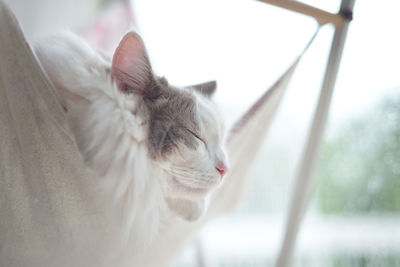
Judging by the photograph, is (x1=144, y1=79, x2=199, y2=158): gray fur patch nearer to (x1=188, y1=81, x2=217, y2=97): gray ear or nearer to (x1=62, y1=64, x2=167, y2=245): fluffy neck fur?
(x1=62, y1=64, x2=167, y2=245): fluffy neck fur

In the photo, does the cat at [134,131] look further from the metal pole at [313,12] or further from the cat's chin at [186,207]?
the metal pole at [313,12]

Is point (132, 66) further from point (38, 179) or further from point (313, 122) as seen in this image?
point (313, 122)

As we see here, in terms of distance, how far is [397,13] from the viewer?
1.03 metres

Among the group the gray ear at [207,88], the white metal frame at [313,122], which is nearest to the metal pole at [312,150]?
the white metal frame at [313,122]

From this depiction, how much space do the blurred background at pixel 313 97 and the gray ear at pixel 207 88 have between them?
4 centimetres

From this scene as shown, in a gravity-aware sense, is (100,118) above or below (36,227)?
above

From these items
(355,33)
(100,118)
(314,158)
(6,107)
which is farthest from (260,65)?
(6,107)

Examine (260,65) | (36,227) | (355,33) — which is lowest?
(36,227)

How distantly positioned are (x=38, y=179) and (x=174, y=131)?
31cm

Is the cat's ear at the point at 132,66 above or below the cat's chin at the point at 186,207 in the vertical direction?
above

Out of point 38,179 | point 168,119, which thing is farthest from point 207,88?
point 38,179

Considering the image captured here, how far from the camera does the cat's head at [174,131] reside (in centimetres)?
65

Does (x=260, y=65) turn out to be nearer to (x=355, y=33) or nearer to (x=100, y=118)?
(x=355, y=33)

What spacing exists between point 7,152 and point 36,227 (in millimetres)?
169
